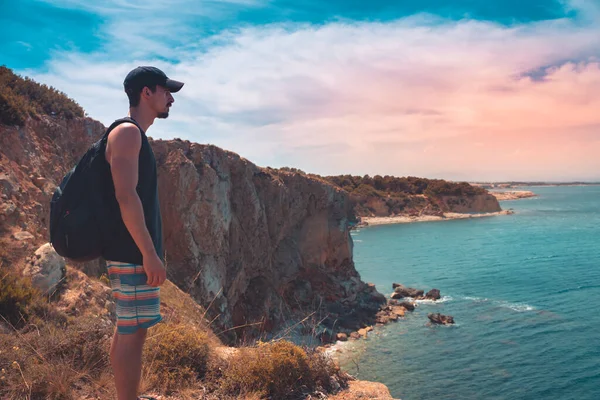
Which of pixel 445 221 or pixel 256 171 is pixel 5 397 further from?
pixel 445 221

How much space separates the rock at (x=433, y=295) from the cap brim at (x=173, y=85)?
35.0 metres

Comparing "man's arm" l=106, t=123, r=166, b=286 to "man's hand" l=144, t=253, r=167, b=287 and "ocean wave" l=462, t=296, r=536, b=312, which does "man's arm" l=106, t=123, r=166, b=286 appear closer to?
"man's hand" l=144, t=253, r=167, b=287

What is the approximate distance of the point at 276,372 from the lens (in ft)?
16.9

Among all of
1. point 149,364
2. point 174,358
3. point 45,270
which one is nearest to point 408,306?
point 45,270

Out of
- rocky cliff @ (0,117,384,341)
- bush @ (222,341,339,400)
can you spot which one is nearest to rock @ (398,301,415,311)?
rocky cliff @ (0,117,384,341)

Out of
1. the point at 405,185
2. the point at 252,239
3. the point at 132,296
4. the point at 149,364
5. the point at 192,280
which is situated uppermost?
the point at 405,185

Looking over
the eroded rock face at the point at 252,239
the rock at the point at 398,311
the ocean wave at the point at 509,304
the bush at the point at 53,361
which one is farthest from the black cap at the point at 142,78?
the ocean wave at the point at 509,304

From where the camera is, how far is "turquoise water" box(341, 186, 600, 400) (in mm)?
19766

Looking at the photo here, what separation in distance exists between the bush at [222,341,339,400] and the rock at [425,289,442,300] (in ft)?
104

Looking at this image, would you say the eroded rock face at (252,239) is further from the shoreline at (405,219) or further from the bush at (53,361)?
the shoreline at (405,219)

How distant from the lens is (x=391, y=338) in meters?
27.1

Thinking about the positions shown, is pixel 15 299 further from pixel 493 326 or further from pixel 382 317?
pixel 382 317

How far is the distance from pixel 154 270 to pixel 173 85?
1.44 m

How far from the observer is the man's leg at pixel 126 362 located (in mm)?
3244
